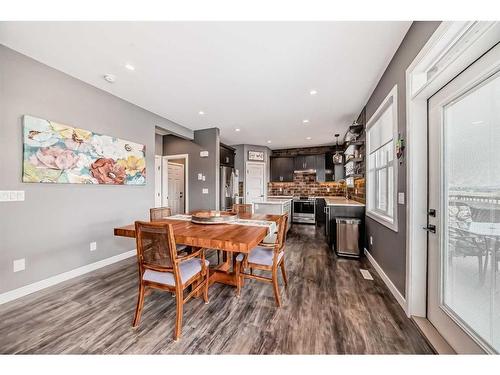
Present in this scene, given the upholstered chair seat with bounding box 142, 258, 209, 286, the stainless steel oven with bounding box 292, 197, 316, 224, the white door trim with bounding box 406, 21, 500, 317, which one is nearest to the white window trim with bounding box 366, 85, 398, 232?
the white door trim with bounding box 406, 21, 500, 317

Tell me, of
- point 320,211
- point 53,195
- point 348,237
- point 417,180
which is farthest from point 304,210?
point 53,195

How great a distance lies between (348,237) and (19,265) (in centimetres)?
432

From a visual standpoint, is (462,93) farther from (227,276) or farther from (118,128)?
(118,128)

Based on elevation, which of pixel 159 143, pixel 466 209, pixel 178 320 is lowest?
pixel 178 320

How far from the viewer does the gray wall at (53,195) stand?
1997 mm

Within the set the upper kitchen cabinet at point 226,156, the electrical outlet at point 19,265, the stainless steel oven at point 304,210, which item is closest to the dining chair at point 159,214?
the electrical outlet at point 19,265

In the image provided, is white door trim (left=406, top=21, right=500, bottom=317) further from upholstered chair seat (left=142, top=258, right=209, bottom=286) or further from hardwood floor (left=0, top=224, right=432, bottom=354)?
upholstered chair seat (left=142, top=258, right=209, bottom=286)

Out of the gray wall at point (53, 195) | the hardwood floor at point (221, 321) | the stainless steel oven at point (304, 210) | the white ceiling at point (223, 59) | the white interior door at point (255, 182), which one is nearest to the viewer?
the hardwood floor at point (221, 321)

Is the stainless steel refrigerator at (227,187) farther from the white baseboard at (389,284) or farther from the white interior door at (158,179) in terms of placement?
the white baseboard at (389,284)

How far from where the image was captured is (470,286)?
126 centimetres

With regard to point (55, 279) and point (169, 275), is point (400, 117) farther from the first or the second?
point (55, 279)

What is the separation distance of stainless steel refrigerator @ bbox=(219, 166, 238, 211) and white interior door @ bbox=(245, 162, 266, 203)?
0.76 meters

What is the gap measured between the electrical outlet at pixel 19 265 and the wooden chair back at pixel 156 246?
161 centimetres

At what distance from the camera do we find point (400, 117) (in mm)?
1972
